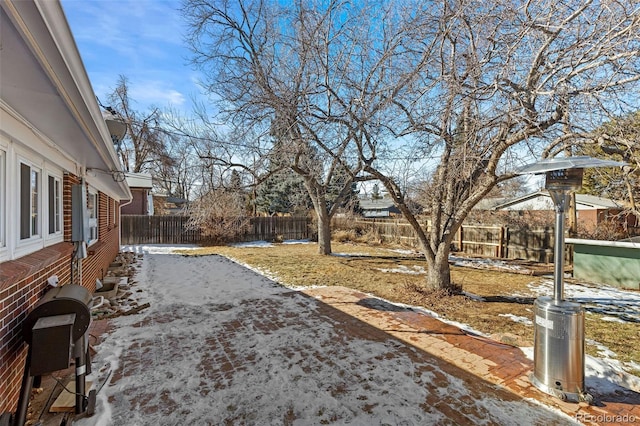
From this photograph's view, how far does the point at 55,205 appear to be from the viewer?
168 inches

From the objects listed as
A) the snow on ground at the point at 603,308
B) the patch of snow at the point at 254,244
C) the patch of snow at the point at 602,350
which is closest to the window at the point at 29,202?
the snow on ground at the point at 603,308

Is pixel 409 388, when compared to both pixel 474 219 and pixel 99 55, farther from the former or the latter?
pixel 474 219

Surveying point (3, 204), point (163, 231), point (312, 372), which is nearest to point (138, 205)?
point (163, 231)

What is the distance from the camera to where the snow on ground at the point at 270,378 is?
2773 millimetres

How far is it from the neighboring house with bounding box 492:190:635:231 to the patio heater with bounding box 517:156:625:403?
39.6 ft

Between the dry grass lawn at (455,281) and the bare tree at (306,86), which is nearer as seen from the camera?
the dry grass lawn at (455,281)

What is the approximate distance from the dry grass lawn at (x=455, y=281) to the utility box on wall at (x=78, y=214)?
172 inches

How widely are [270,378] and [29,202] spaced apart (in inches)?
118

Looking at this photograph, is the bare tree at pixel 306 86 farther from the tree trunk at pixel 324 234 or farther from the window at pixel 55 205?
the tree trunk at pixel 324 234

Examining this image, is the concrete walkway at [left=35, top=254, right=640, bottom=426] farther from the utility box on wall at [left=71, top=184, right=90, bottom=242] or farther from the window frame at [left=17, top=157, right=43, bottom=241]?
the window frame at [left=17, top=157, right=43, bottom=241]

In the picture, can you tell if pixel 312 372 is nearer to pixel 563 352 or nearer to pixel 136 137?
pixel 563 352

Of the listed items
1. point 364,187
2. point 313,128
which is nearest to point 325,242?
point 364,187

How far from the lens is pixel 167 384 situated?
3.22 metres

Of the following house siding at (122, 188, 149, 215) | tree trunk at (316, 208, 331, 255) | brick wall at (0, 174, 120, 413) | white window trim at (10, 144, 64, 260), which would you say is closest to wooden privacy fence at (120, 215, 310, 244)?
house siding at (122, 188, 149, 215)
